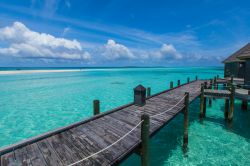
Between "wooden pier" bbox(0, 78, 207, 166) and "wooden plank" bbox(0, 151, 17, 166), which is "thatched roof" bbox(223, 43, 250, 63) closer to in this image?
"wooden pier" bbox(0, 78, 207, 166)

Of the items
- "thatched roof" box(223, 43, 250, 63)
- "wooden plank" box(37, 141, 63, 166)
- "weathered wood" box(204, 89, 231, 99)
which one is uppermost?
"thatched roof" box(223, 43, 250, 63)

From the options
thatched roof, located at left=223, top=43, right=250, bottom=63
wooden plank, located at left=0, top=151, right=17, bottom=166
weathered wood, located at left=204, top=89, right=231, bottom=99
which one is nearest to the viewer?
wooden plank, located at left=0, top=151, right=17, bottom=166

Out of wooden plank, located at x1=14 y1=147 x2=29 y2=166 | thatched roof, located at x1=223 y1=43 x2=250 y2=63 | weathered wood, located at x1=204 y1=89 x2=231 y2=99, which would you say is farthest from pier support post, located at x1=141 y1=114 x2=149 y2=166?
thatched roof, located at x1=223 y1=43 x2=250 y2=63

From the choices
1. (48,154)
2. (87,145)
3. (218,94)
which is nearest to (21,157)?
(48,154)

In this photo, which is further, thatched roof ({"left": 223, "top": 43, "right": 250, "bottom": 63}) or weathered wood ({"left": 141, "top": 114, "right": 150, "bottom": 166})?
thatched roof ({"left": 223, "top": 43, "right": 250, "bottom": 63})

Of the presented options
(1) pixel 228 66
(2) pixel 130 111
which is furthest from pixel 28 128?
(1) pixel 228 66

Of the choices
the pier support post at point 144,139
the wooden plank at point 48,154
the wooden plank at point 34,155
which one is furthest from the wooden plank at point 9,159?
the pier support post at point 144,139

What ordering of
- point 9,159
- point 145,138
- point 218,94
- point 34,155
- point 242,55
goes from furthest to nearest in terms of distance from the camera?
point 242,55 < point 218,94 < point 145,138 < point 34,155 < point 9,159

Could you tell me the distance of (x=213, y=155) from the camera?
24.7 ft

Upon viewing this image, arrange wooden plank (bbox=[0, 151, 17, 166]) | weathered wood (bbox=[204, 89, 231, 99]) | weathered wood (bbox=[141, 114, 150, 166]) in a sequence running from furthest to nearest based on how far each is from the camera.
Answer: weathered wood (bbox=[204, 89, 231, 99])
weathered wood (bbox=[141, 114, 150, 166])
wooden plank (bbox=[0, 151, 17, 166])

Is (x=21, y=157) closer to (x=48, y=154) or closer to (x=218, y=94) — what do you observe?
(x=48, y=154)

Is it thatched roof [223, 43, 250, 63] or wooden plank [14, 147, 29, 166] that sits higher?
thatched roof [223, 43, 250, 63]

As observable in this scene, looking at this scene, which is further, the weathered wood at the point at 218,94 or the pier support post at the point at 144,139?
the weathered wood at the point at 218,94

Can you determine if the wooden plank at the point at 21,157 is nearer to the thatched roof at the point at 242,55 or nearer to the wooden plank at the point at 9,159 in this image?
the wooden plank at the point at 9,159
